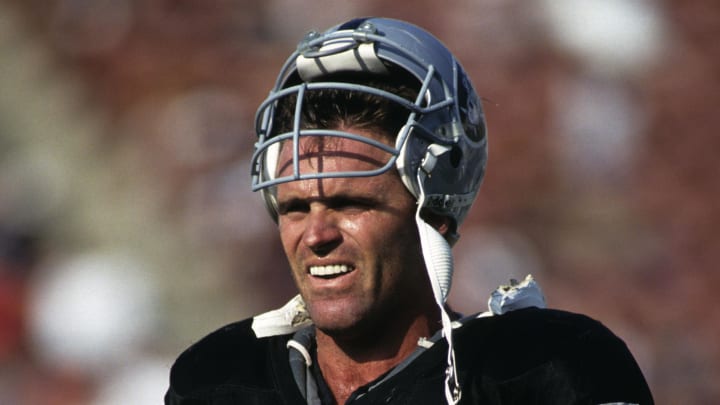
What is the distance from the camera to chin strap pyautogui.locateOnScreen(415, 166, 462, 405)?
5.78ft

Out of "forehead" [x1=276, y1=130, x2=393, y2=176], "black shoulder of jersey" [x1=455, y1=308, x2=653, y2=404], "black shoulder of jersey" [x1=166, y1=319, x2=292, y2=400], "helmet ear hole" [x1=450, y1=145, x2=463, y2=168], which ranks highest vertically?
"forehead" [x1=276, y1=130, x2=393, y2=176]

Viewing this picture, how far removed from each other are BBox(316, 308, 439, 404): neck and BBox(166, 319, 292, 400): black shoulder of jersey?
0.40 feet

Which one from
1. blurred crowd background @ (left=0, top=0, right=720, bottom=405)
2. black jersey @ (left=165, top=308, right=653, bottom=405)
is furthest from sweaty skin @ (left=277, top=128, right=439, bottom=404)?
blurred crowd background @ (left=0, top=0, right=720, bottom=405)

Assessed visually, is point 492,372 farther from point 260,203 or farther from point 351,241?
point 260,203

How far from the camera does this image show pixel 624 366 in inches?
68.9

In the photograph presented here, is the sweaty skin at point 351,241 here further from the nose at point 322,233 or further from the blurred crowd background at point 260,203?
the blurred crowd background at point 260,203

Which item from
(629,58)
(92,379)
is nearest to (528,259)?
(629,58)

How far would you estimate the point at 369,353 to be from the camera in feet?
6.32

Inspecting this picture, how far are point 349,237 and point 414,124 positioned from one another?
21 centimetres

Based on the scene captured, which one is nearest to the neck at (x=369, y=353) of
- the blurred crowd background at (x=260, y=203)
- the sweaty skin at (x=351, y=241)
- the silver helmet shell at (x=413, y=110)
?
the sweaty skin at (x=351, y=241)

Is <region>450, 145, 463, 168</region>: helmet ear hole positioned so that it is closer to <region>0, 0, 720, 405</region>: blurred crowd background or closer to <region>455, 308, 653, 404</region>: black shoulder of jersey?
<region>455, 308, 653, 404</region>: black shoulder of jersey

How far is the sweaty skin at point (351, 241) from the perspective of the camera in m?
1.82

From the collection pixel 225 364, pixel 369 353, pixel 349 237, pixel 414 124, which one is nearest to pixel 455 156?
pixel 414 124

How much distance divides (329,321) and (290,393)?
0.17m
